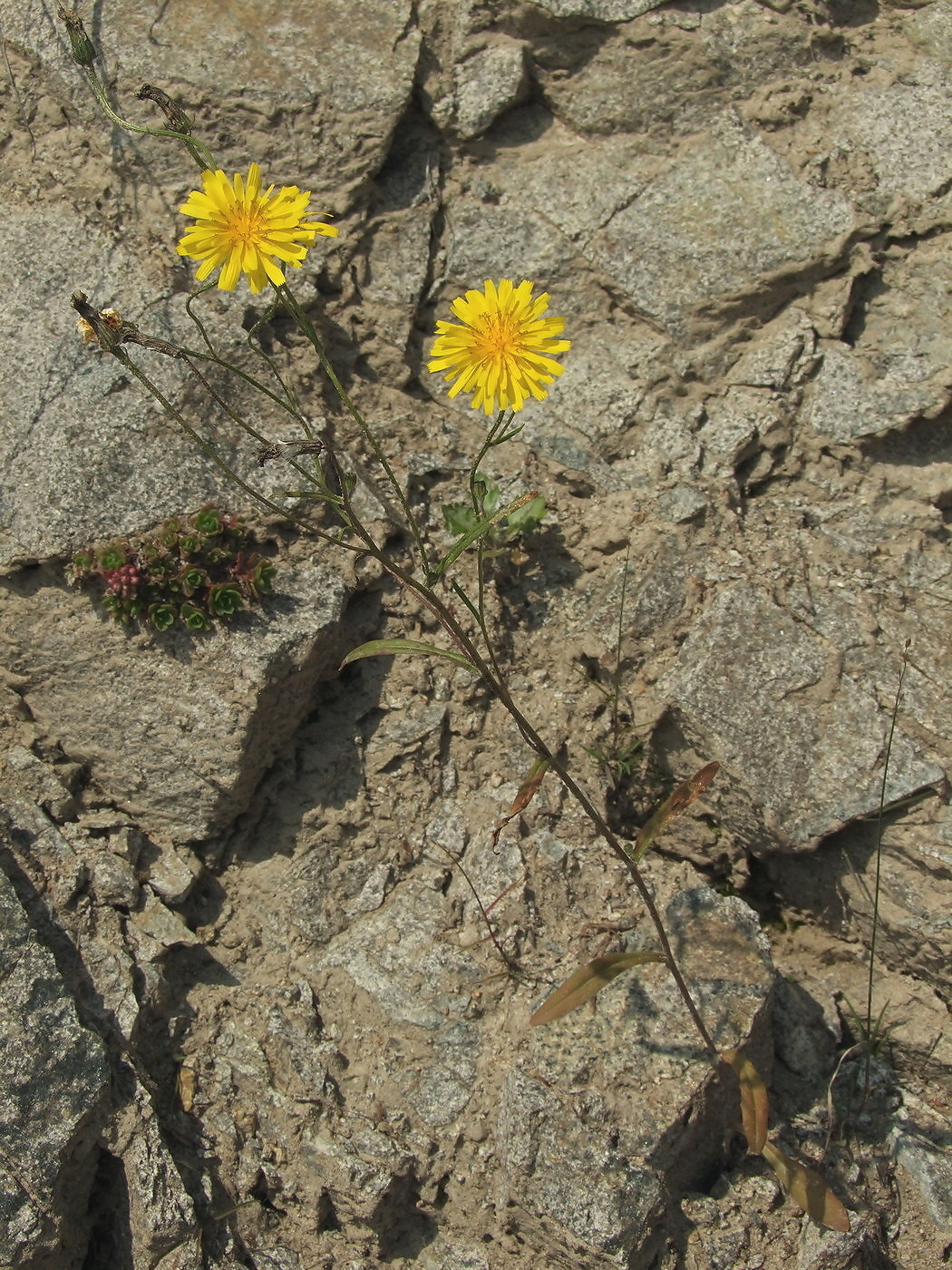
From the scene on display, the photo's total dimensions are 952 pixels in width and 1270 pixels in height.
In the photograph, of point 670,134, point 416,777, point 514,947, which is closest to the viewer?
point 514,947

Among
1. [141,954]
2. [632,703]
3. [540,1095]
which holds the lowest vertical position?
[540,1095]

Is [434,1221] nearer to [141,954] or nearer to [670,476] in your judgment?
[141,954]

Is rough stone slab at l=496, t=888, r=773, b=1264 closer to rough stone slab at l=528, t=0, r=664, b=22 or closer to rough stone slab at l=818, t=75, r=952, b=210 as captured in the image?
rough stone slab at l=818, t=75, r=952, b=210

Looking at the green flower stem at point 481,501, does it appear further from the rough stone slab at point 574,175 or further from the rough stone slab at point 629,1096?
the rough stone slab at point 629,1096

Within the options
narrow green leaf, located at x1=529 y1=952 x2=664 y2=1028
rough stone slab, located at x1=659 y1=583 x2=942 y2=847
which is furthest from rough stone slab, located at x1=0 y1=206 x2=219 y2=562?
narrow green leaf, located at x1=529 y1=952 x2=664 y2=1028

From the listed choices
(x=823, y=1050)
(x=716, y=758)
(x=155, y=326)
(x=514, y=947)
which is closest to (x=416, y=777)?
(x=514, y=947)

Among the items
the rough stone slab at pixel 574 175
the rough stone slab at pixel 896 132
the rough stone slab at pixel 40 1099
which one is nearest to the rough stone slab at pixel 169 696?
the rough stone slab at pixel 40 1099
